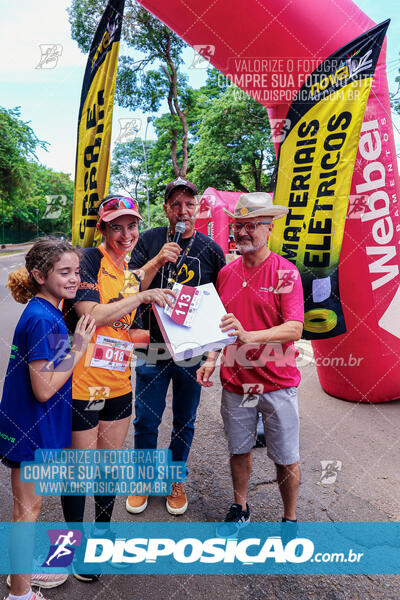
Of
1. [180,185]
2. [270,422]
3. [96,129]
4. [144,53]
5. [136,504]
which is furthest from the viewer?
[144,53]

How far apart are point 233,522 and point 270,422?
672mm

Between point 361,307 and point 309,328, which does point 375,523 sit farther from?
point 361,307

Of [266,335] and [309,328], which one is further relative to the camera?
[309,328]

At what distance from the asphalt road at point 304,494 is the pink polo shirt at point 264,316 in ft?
3.14

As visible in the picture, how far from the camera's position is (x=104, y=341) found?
1958 mm

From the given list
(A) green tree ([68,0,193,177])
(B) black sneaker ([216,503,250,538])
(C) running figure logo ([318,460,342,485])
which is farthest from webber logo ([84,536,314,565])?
(A) green tree ([68,0,193,177])

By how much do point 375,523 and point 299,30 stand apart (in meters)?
3.81

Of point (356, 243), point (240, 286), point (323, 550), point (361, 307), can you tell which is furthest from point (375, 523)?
point (356, 243)

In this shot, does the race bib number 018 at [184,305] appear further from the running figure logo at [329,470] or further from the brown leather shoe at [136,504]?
the running figure logo at [329,470]

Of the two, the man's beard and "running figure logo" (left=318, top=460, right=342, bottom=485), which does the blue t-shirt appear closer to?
the man's beard

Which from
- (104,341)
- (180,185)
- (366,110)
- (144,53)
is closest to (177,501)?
(104,341)

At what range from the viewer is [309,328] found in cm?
339

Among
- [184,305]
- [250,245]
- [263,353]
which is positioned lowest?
[263,353]

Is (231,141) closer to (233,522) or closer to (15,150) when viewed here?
(15,150)
